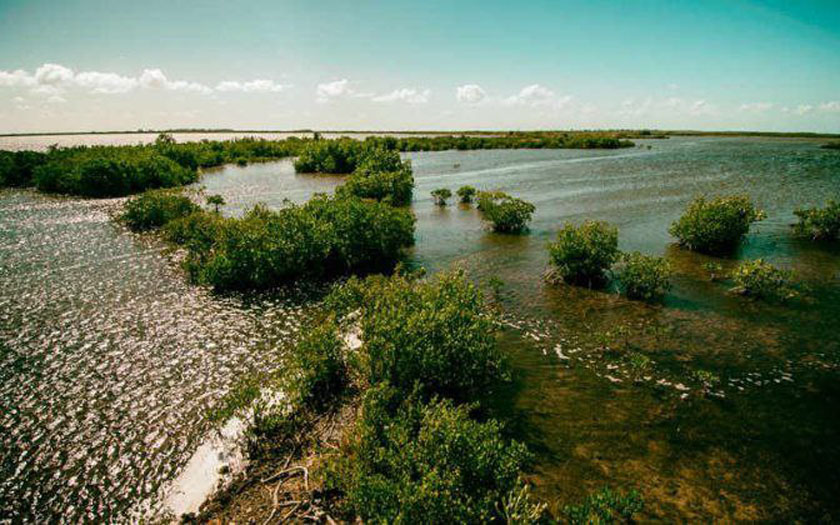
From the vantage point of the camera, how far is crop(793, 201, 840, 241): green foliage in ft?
85.0

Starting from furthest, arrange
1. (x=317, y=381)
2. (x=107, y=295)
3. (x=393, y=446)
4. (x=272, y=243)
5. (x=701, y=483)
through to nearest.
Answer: (x=272, y=243), (x=107, y=295), (x=317, y=381), (x=701, y=483), (x=393, y=446)

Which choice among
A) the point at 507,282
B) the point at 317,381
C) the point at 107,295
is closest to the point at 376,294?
the point at 317,381

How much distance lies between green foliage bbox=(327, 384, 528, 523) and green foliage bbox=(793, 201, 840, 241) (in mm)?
28619

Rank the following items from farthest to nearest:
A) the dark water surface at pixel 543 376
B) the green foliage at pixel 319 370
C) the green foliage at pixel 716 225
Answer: the green foliage at pixel 716 225
the green foliage at pixel 319 370
the dark water surface at pixel 543 376

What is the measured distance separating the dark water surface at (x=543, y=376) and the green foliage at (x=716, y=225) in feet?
3.82

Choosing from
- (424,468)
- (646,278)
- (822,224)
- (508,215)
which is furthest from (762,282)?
(424,468)

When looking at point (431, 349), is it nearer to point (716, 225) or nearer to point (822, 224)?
point (716, 225)

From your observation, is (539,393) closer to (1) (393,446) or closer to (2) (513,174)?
(1) (393,446)

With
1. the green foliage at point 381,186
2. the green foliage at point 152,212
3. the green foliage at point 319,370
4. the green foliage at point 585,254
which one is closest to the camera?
the green foliage at point 319,370

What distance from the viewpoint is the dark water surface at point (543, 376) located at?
9531mm

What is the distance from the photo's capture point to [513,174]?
205ft

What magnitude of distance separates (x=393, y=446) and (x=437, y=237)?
21776 mm

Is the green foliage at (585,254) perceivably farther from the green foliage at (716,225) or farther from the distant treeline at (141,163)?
the distant treeline at (141,163)

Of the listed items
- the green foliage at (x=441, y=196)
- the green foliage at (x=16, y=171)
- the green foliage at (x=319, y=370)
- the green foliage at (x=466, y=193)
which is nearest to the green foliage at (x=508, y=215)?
the green foliage at (x=441, y=196)
